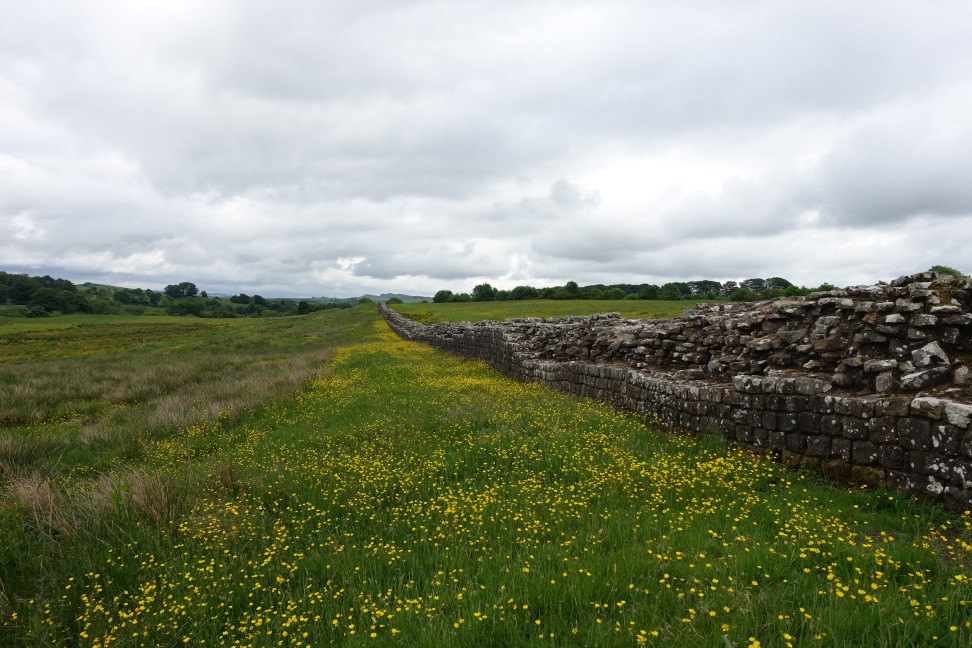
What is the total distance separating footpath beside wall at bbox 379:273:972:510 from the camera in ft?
14.8

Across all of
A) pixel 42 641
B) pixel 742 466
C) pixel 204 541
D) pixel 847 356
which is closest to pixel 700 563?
pixel 742 466

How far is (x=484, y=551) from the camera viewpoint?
410cm

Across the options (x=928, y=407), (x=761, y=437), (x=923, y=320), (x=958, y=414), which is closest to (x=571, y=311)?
(x=761, y=437)

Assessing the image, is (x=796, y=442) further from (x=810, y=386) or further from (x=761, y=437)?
(x=810, y=386)

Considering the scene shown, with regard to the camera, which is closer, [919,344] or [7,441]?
[919,344]

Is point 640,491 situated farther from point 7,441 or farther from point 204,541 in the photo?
point 7,441

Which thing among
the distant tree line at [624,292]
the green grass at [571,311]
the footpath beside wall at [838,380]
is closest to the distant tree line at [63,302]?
the distant tree line at [624,292]

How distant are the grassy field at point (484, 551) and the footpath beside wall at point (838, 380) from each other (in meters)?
0.41

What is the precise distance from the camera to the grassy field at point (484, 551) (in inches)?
118

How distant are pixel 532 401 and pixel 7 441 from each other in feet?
32.9

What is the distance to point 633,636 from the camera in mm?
2818

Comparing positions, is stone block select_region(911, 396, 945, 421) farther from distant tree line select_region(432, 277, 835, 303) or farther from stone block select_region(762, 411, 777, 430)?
distant tree line select_region(432, 277, 835, 303)

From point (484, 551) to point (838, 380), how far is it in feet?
15.1


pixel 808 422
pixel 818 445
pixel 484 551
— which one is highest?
pixel 808 422
